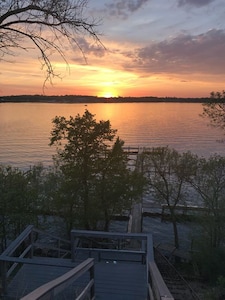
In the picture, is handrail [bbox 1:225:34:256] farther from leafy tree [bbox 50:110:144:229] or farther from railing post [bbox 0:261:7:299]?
leafy tree [bbox 50:110:144:229]

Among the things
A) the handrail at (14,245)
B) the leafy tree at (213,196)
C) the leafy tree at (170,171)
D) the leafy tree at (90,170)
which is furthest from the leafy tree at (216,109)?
A: the handrail at (14,245)

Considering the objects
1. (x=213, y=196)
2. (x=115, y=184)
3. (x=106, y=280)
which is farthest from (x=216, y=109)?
(x=106, y=280)

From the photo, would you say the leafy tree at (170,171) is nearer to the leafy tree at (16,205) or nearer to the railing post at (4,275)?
the leafy tree at (16,205)

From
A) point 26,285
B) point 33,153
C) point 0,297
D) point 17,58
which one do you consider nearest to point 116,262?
point 26,285

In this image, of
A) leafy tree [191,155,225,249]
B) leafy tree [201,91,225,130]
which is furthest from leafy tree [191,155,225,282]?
leafy tree [201,91,225,130]

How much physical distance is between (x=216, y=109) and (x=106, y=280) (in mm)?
13016

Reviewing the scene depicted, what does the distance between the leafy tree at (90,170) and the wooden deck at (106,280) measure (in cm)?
1099

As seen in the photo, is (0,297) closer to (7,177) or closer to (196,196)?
(7,177)

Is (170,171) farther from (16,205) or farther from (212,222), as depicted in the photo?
(16,205)

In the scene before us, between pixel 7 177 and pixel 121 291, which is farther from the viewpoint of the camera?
pixel 7 177

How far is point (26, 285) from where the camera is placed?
6.41m

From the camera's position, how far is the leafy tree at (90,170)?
19.0 meters

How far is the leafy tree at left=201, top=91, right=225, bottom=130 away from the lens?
17.5 m

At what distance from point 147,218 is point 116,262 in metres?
27.4
